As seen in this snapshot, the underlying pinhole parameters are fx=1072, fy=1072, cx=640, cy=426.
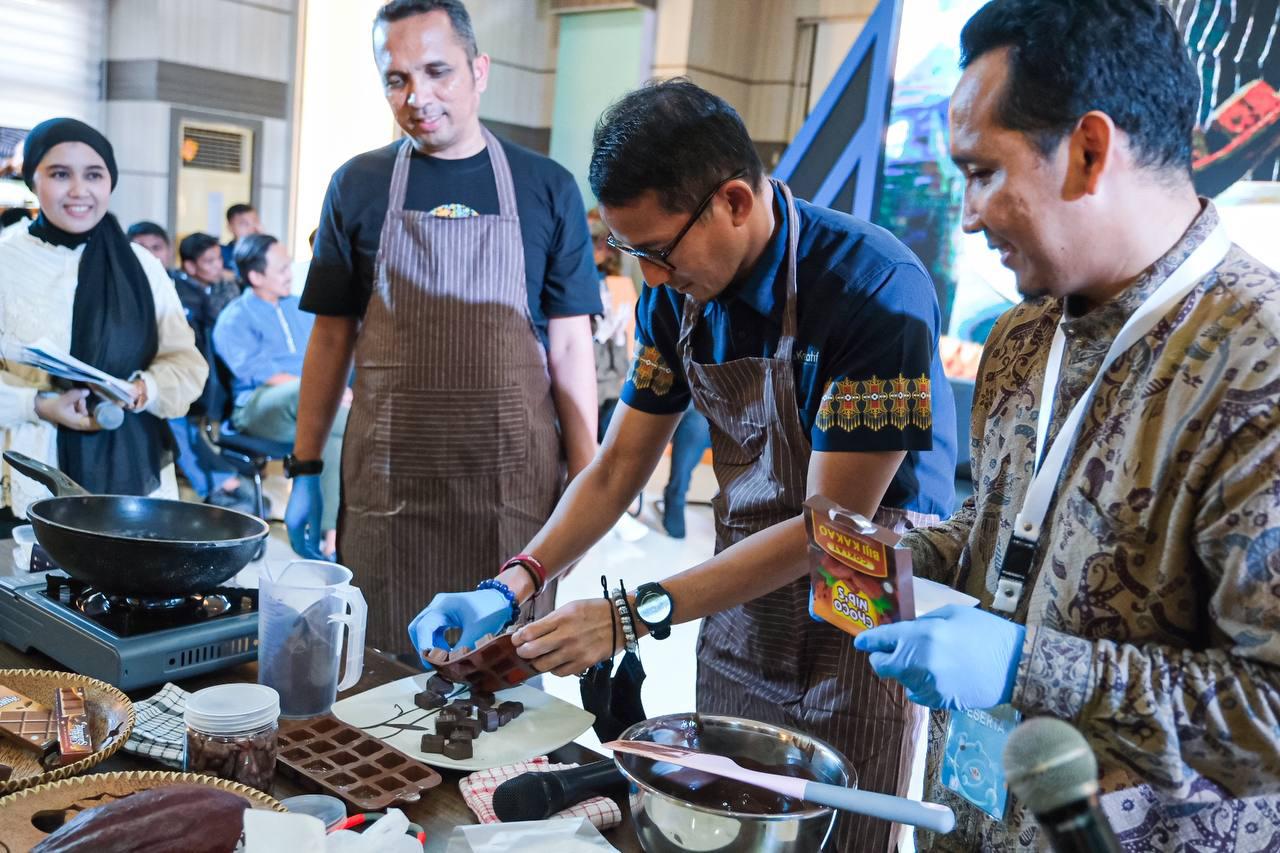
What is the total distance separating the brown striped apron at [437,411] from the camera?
7.15 feet

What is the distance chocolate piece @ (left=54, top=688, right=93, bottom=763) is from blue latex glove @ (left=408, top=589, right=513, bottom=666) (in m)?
0.40

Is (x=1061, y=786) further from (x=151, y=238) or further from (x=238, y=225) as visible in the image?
(x=238, y=225)

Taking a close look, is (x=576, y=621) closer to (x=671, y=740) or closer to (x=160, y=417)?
(x=671, y=740)

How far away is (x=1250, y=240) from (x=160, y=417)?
3.85 meters

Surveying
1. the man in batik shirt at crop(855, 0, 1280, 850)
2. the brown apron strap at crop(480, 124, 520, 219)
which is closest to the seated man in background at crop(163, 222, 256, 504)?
the brown apron strap at crop(480, 124, 520, 219)

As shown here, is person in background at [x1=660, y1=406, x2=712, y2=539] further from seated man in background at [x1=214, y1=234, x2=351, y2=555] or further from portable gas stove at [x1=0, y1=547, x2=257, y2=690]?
portable gas stove at [x1=0, y1=547, x2=257, y2=690]

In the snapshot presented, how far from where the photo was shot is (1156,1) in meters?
0.94

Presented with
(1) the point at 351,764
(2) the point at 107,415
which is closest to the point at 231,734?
(1) the point at 351,764

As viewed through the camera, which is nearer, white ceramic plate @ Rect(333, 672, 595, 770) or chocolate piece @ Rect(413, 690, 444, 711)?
white ceramic plate @ Rect(333, 672, 595, 770)

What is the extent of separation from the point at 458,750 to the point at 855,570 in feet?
1.68

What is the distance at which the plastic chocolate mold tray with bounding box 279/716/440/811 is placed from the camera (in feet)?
3.64

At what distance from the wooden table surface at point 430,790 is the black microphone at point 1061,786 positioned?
0.60 metres

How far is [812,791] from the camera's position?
3.07 feet

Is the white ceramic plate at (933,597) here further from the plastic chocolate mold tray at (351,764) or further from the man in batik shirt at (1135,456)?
the plastic chocolate mold tray at (351,764)
